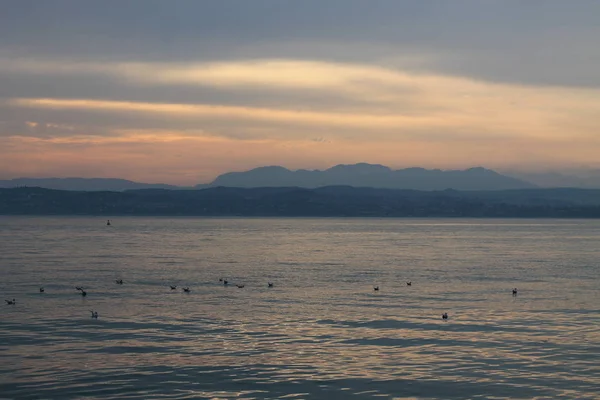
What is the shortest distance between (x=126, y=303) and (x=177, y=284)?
13.3m

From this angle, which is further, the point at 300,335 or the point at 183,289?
the point at 183,289

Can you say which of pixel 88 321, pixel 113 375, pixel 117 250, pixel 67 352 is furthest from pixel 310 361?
pixel 117 250

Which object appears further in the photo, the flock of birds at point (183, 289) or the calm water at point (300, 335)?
the flock of birds at point (183, 289)

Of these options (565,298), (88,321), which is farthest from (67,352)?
(565,298)

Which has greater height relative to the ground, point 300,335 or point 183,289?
point 300,335

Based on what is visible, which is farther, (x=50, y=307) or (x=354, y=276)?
(x=354, y=276)

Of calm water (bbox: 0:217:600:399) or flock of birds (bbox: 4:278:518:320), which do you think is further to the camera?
flock of birds (bbox: 4:278:518:320)

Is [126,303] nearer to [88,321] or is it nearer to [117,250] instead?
[88,321]

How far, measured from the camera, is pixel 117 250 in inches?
4609

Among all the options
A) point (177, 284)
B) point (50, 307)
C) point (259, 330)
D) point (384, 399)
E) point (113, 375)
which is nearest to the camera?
point (384, 399)

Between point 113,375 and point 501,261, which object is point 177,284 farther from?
point 501,261

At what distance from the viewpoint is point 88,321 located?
4506cm

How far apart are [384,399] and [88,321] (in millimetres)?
22780

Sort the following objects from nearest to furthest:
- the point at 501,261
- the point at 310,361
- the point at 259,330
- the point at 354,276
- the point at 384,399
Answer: the point at 384,399, the point at 310,361, the point at 259,330, the point at 354,276, the point at 501,261
